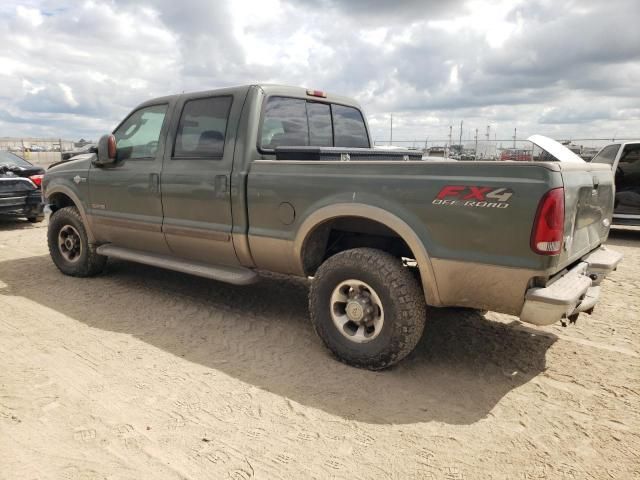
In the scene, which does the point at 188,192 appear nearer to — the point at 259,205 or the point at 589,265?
the point at 259,205

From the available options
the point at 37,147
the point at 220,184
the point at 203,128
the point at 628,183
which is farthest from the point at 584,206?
the point at 37,147

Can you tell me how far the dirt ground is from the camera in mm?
2516

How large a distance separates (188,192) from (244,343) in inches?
57.4

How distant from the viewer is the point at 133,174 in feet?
16.2

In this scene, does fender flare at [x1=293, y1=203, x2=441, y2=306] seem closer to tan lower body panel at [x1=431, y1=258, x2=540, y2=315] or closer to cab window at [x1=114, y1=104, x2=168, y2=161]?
tan lower body panel at [x1=431, y1=258, x2=540, y2=315]

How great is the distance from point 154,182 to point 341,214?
219 cm

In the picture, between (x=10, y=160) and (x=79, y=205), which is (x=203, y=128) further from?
(x=10, y=160)

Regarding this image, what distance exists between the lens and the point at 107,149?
16.4ft

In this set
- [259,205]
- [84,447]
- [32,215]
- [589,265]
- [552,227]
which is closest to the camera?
[84,447]

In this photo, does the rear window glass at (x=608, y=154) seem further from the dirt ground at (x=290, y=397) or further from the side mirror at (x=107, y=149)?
the side mirror at (x=107, y=149)

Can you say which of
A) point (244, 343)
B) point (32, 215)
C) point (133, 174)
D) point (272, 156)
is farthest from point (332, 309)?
point (32, 215)

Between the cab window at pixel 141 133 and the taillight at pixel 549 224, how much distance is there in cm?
358

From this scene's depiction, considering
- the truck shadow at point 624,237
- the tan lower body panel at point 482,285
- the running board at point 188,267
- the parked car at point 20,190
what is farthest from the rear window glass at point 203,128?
the truck shadow at point 624,237

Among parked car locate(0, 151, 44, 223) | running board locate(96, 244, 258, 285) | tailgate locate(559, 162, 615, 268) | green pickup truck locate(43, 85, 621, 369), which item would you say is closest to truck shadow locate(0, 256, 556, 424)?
green pickup truck locate(43, 85, 621, 369)
